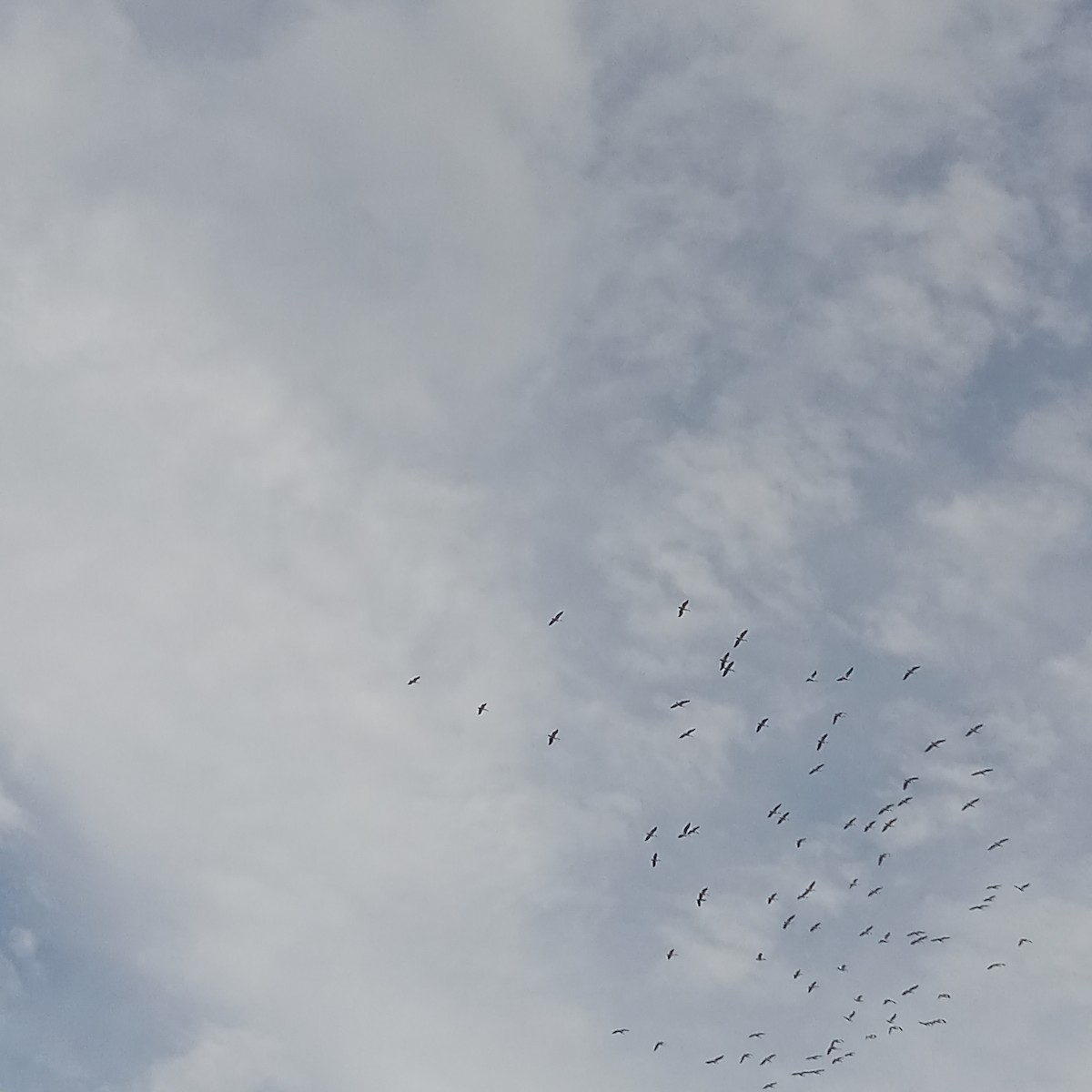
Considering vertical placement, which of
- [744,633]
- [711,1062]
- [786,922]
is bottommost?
[711,1062]

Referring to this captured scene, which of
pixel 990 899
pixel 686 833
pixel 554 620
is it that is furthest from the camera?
pixel 990 899

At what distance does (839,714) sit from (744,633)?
23231mm

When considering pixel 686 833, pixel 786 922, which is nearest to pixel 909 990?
pixel 786 922

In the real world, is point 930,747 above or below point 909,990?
above

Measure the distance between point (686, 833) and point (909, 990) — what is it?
63607 mm

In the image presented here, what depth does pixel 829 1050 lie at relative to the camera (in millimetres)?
184500

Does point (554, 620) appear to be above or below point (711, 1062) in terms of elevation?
above

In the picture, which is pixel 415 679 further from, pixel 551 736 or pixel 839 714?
pixel 839 714

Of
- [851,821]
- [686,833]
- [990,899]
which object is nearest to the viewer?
[686,833]

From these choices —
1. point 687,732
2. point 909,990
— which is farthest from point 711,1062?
point 687,732

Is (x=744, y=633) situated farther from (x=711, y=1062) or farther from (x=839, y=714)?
(x=711, y=1062)

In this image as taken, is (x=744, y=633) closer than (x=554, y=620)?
No

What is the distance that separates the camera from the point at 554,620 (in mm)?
143125

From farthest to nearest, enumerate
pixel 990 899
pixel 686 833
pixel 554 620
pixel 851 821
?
pixel 990 899 → pixel 851 821 → pixel 686 833 → pixel 554 620
